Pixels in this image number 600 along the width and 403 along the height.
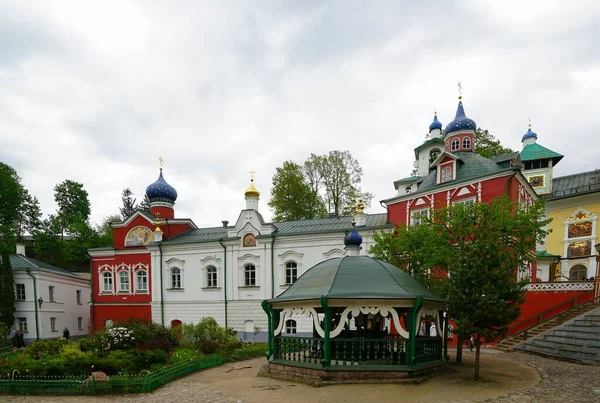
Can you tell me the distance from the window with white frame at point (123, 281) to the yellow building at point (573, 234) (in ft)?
91.1

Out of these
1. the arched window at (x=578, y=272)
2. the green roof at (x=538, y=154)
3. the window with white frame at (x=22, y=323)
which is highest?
the green roof at (x=538, y=154)

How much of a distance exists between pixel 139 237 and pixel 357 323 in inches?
746

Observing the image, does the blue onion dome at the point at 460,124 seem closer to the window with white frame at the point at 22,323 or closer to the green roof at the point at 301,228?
the green roof at the point at 301,228

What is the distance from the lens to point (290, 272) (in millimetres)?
21125

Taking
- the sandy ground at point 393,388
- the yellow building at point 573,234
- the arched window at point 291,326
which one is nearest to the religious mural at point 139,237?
the arched window at point 291,326

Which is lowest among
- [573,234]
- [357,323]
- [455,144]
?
[357,323]

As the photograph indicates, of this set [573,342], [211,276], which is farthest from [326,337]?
[211,276]

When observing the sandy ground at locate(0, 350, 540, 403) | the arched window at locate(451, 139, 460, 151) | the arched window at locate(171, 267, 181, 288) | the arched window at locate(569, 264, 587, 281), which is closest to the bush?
the sandy ground at locate(0, 350, 540, 403)

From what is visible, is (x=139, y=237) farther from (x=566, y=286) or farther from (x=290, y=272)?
(x=566, y=286)

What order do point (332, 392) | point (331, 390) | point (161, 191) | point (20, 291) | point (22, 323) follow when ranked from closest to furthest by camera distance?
point (332, 392) < point (331, 390) < point (22, 323) < point (20, 291) < point (161, 191)

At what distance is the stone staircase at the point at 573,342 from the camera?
35.8ft

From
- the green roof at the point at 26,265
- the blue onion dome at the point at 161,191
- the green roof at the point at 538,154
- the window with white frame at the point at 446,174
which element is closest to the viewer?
the window with white frame at the point at 446,174

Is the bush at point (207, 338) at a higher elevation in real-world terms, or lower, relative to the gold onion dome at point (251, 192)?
lower

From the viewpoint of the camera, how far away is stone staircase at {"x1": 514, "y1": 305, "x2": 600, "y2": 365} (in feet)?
35.8
